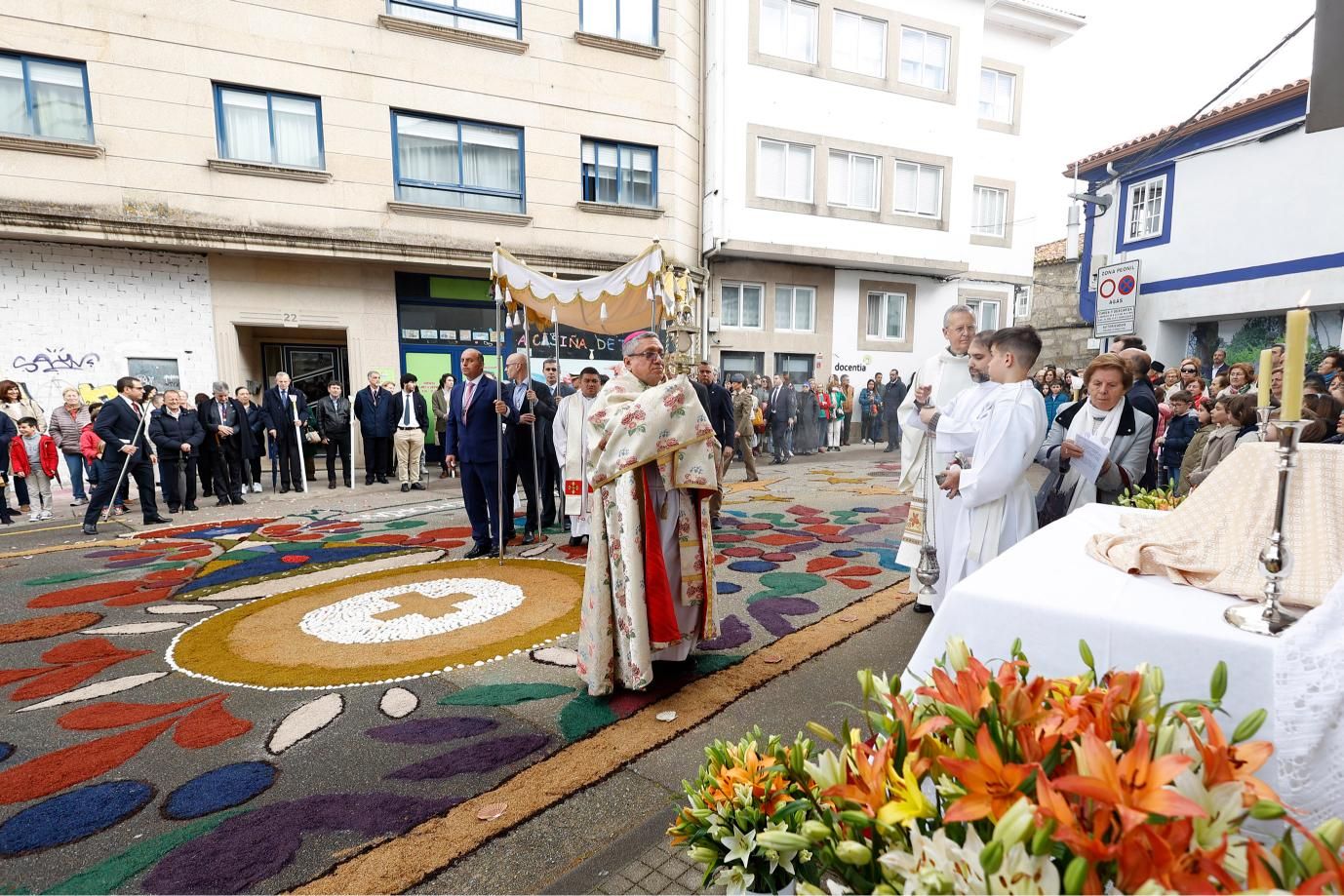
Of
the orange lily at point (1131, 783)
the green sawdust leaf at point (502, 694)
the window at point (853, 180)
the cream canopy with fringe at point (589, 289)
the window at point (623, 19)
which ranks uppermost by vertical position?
the window at point (623, 19)

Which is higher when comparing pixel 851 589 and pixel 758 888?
pixel 758 888

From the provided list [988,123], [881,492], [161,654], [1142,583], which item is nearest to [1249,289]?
[988,123]

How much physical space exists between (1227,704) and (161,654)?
506cm

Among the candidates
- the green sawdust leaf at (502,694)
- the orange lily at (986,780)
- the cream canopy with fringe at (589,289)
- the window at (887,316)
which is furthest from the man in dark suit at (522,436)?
the window at (887,316)

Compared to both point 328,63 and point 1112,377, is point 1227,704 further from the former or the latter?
point 328,63

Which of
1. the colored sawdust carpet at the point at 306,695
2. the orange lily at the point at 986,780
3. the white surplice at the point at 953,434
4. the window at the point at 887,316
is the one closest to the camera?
the orange lily at the point at 986,780

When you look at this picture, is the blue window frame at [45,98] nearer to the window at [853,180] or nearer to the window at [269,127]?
the window at [269,127]

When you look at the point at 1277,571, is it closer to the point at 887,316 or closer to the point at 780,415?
the point at 780,415

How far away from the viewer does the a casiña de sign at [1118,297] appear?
51.4 feet

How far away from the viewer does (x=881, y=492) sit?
31.4 ft

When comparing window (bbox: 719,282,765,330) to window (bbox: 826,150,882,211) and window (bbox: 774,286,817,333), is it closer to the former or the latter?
window (bbox: 774,286,817,333)

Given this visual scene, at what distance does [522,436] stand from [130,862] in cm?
548

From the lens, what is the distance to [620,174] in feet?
45.5

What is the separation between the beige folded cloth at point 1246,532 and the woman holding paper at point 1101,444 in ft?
6.33
